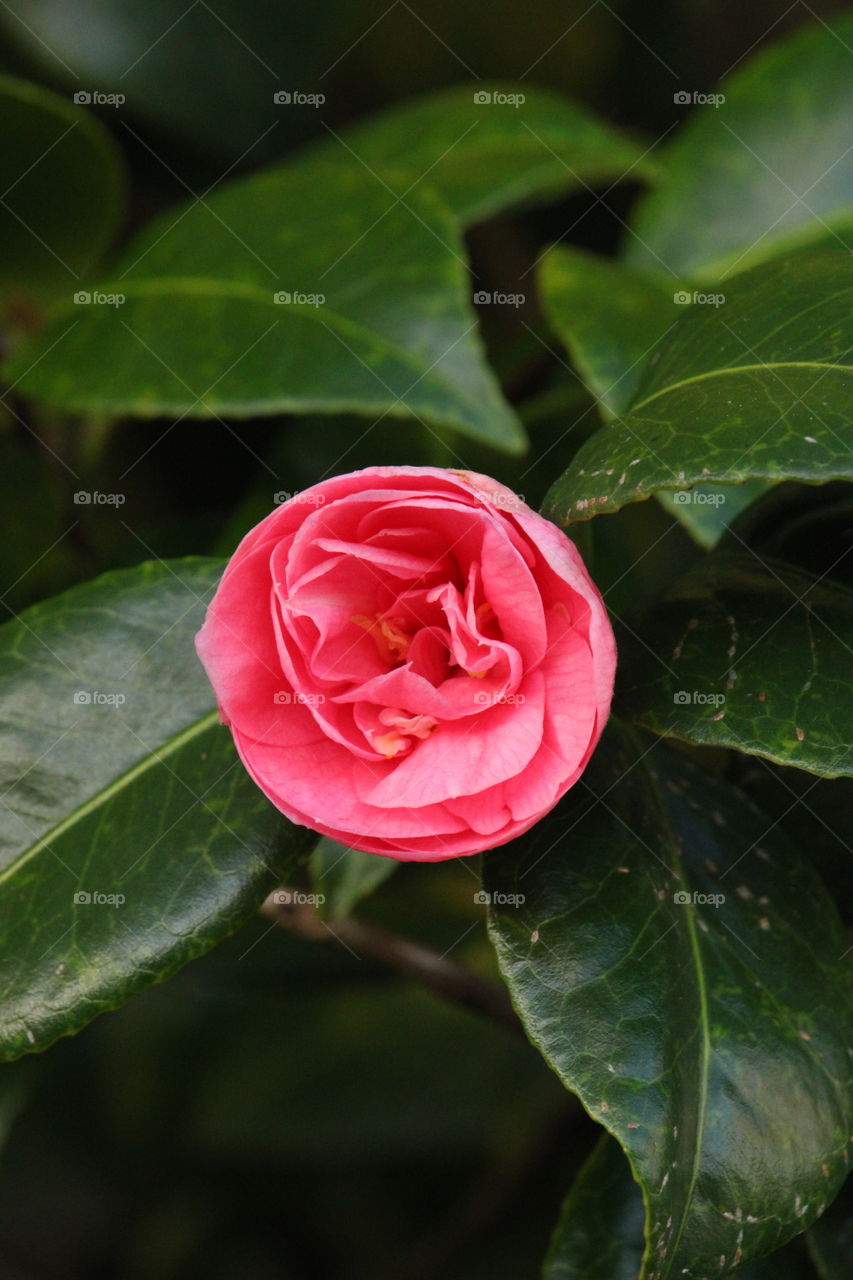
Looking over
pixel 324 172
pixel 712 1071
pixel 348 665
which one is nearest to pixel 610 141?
pixel 324 172

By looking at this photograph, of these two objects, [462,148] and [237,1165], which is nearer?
[462,148]

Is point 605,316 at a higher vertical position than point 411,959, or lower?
higher

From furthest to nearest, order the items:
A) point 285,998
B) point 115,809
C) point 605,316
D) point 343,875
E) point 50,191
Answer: point 285,998 → point 50,191 → point 605,316 → point 343,875 → point 115,809

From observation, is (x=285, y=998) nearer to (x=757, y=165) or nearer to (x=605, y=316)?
(x=605, y=316)

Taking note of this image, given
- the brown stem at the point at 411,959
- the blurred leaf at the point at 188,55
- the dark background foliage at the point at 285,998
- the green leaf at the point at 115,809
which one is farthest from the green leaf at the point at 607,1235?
the blurred leaf at the point at 188,55

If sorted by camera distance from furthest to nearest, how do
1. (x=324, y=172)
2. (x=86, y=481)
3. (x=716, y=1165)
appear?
1. (x=86, y=481)
2. (x=324, y=172)
3. (x=716, y=1165)

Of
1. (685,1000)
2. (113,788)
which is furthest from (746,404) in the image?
(113,788)

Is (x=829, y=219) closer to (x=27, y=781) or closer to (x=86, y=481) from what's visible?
(x=86, y=481)
